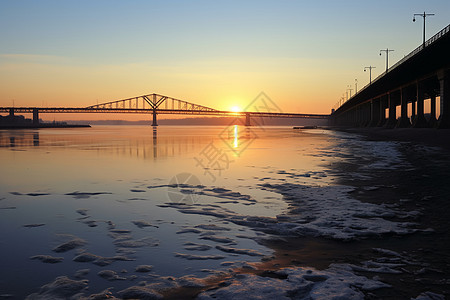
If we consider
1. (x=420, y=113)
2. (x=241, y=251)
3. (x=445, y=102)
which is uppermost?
(x=445, y=102)

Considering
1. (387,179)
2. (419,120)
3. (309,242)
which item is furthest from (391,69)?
(309,242)

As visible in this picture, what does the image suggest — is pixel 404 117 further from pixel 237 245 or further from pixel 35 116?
pixel 35 116

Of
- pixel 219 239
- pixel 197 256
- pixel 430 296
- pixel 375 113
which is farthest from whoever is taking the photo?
pixel 375 113

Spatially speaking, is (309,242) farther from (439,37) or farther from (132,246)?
(439,37)

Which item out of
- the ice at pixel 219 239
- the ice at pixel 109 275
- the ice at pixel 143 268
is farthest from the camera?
the ice at pixel 219 239

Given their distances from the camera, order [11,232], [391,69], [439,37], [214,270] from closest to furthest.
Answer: [214,270] < [11,232] < [439,37] < [391,69]

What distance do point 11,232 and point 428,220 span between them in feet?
28.4

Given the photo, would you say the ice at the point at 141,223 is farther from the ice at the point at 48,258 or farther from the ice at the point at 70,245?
the ice at the point at 48,258

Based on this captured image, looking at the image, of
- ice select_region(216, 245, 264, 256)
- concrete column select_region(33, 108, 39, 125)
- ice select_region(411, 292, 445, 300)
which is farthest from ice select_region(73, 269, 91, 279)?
concrete column select_region(33, 108, 39, 125)

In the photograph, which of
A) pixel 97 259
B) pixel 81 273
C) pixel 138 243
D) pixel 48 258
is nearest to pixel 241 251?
pixel 138 243

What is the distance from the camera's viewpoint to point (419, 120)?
213 feet

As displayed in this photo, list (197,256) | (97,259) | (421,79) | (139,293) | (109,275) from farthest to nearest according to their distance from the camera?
(421,79)
(197,256)
(97,259)
(109,275)
(139,293)

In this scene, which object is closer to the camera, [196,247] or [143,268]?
[143,268]

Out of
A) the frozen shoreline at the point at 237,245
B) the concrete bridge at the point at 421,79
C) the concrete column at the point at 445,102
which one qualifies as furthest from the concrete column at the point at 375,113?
the frozen shoreline at the point at 237,245
